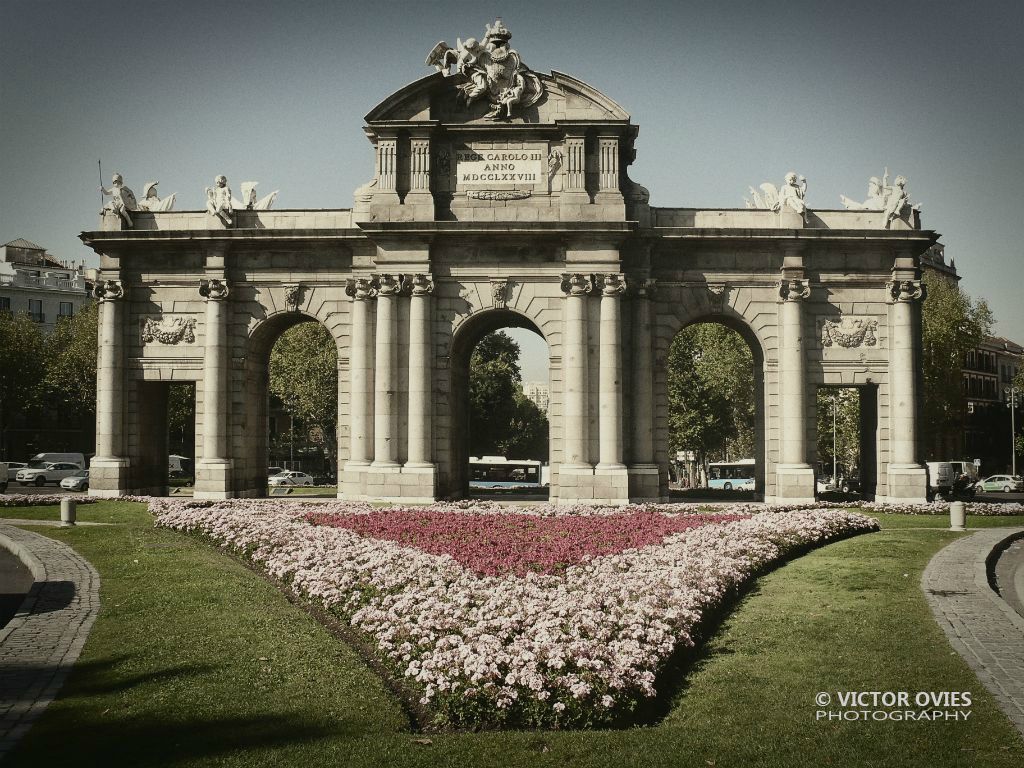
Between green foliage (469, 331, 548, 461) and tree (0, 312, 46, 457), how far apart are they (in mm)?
36230

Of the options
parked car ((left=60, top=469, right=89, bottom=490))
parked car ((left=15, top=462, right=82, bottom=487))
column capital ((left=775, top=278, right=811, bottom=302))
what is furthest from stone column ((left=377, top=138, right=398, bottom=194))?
parked car ((left=15, top=462, right=82, bottom=487))

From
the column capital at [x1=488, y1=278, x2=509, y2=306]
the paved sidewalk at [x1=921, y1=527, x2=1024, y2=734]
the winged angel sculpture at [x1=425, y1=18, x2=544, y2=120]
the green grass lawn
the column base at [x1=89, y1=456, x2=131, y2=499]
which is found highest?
the winged angel sculpture at [x1=425, y1=18, x2=544, y2=120]

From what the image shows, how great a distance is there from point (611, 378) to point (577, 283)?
4095 millimetres

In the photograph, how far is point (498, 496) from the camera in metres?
47.0

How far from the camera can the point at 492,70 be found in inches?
1586

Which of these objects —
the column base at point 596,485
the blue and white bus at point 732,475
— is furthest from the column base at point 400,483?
the blue and white bus at point 732,475

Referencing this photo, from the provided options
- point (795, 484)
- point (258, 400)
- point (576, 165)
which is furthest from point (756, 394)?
point (258, 400)

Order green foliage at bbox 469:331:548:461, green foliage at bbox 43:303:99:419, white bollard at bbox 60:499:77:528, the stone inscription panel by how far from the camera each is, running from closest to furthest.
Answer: white bollard at bbox 60:499:77:528 → the stone inscription panel → green foliage at bbox 43:303:99:419 → green foliage at bbox 469:331:548:461

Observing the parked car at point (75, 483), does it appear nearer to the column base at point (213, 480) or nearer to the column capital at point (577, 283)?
the column base at point (213, 480)

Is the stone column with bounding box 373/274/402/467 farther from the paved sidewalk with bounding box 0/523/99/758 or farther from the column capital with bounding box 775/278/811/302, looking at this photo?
the column capital with bounding box 775/278/811/302

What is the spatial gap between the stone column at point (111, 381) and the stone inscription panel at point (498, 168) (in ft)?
52.0

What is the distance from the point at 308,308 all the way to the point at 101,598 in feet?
77.3

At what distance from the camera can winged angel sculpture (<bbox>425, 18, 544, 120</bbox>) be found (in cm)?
4025

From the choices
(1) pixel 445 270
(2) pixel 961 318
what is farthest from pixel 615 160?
(2) pixel 961 318
